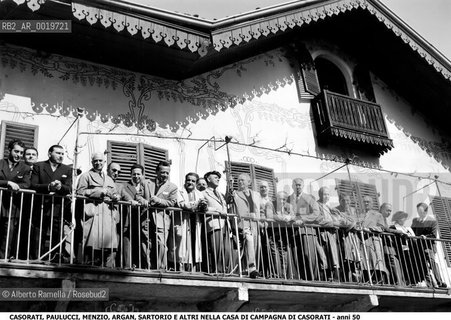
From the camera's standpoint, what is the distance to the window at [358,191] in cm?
1286

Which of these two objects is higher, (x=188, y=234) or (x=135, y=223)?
(x=135, y=223)

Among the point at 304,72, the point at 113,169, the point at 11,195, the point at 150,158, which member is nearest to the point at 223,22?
the point at 150,158

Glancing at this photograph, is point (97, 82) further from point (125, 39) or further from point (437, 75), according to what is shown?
point (437, 75)

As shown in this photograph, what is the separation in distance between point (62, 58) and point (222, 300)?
15.9 ft

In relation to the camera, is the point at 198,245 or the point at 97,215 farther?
the point at 198,245

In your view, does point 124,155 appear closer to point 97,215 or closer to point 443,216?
point 97,215

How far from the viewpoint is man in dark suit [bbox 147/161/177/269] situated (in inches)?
354

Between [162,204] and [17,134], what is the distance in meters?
2.59

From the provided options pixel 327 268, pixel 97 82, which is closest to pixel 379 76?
pixel 327 268

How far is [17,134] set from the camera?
9711mm

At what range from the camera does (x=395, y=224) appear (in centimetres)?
1216

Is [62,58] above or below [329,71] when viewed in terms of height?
A: below

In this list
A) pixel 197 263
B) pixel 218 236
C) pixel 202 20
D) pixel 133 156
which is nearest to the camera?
pixel 197 263

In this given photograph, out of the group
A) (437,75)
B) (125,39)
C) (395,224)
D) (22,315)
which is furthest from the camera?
(437,75)
